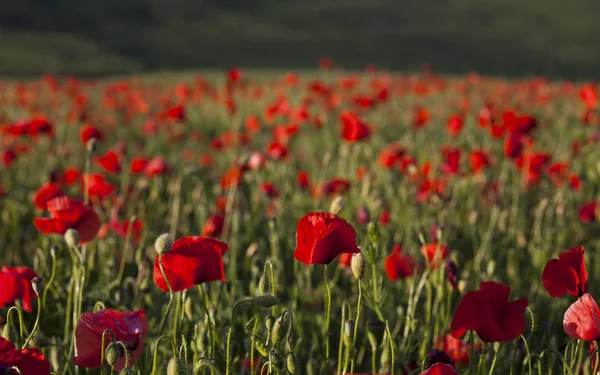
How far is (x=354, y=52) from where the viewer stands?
35.8m

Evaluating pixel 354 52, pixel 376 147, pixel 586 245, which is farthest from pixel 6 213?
pixel 354 52

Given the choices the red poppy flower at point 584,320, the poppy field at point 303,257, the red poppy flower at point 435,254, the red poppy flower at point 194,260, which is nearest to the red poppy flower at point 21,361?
the poppy field at point 303,257

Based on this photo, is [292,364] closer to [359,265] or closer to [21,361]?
[359,265]

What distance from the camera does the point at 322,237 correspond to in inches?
56.4

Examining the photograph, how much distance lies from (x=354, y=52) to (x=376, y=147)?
30755 millimetres

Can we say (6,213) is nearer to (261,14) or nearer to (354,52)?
(354,52)

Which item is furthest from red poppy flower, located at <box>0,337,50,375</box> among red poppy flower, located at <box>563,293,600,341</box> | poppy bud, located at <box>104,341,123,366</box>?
red poppy flower, located at <box>563,293,600,341</box>

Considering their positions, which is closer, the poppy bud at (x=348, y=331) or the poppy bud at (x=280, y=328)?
the poppy bud at (x=280, y=328)

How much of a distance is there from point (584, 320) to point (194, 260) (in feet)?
2.78

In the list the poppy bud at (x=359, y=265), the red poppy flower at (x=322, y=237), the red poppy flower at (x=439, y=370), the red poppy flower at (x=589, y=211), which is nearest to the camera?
the red poppy flower at (x=439, y=370)

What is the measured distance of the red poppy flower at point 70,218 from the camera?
189cm

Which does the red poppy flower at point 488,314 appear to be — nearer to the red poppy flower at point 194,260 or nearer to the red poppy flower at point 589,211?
the red poppy flower at point 194,260

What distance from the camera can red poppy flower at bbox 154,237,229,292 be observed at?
1.51 m

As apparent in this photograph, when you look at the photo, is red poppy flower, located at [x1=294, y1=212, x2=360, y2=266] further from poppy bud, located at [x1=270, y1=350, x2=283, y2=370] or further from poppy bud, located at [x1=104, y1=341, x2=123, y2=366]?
poppy bud, located at [x1=104, y1=341, x2=123, y2=366]
